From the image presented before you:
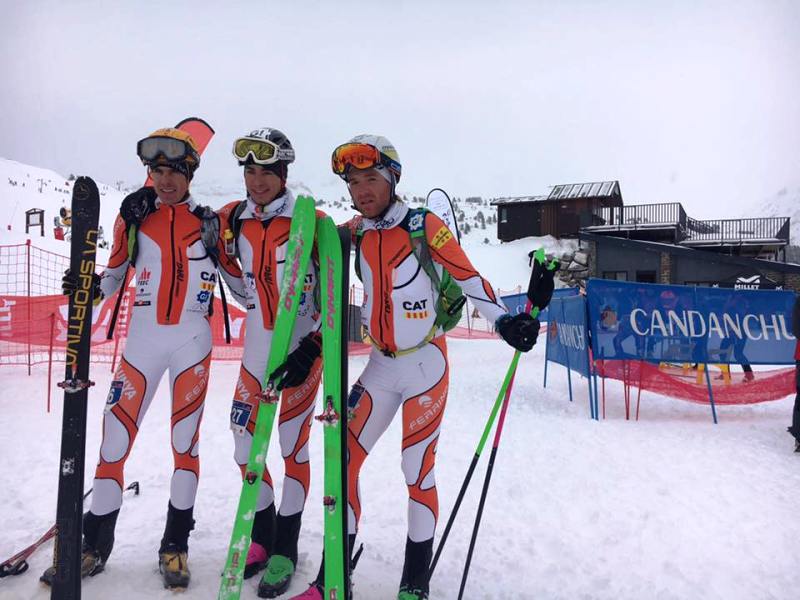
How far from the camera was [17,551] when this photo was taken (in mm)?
3285

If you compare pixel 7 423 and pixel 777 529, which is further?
pixel 7 423

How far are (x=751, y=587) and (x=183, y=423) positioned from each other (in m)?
3.58

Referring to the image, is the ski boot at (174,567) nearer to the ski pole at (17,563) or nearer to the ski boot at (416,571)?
the ski pole at (17,563)

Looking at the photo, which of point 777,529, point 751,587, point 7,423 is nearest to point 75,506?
point 751,587

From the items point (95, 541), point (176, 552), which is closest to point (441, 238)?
point (176, 552)

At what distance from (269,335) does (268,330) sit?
29 millimetres

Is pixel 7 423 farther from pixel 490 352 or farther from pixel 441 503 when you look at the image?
pixel 490 352

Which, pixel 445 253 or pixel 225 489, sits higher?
pixel 445 253

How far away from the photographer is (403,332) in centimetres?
271

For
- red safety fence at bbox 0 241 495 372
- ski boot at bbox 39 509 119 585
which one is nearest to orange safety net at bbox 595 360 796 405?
ski boot at bbox 39 509 119 585

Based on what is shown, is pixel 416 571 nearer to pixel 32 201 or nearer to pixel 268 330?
pixel 268 330

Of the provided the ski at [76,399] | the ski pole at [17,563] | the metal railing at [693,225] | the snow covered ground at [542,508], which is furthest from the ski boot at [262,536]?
the metal railing at [693,225]

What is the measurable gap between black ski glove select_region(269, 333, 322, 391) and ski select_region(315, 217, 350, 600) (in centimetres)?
11

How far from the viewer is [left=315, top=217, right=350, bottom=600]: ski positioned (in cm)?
241
